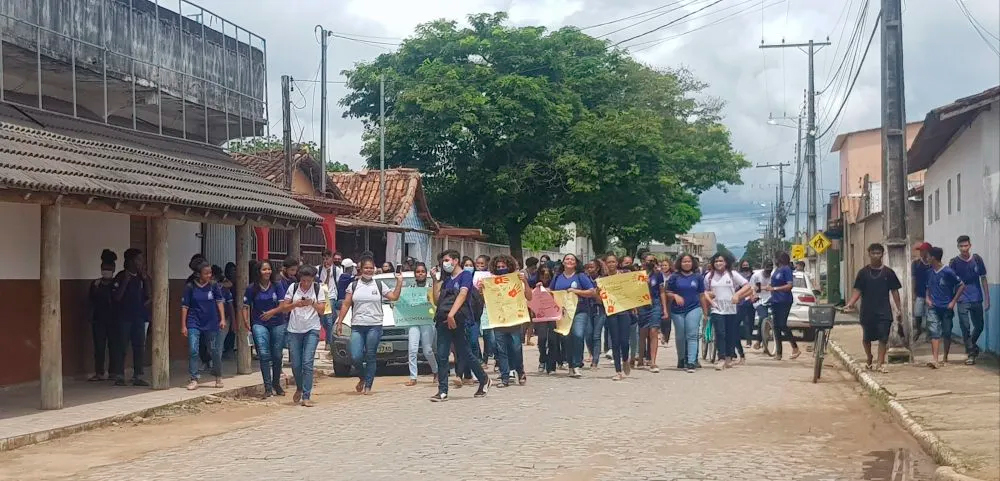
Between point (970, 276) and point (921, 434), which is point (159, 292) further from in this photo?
point (970, 276)

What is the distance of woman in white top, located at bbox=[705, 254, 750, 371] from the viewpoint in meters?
17.4

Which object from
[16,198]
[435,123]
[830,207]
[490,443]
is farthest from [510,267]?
[830,207]

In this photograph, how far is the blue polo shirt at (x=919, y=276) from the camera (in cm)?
1717

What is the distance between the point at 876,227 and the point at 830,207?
28604 mm

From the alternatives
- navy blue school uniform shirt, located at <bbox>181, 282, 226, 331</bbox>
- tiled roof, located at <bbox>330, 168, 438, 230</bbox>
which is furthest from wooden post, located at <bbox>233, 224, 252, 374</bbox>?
tiled roof, located at <bbox>330, 168, 438, 230</bbox>

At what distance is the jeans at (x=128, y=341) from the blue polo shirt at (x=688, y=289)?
7.97 metres

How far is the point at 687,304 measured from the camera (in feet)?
55.0

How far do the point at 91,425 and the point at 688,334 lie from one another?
9.11 meters

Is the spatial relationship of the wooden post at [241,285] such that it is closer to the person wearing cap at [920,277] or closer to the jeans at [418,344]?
the jeans at [418,344]

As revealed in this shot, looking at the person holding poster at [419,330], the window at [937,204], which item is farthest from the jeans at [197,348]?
the window at [937,204]

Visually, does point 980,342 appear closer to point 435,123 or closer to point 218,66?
point 218,66

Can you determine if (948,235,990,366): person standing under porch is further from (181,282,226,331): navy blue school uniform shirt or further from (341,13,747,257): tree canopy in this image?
(341,13,747,257): tree canopy

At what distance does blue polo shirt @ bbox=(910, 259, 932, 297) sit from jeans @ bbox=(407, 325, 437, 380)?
782cm

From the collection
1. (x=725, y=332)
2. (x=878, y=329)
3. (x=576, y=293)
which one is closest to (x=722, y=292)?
(x=725, y=332)
